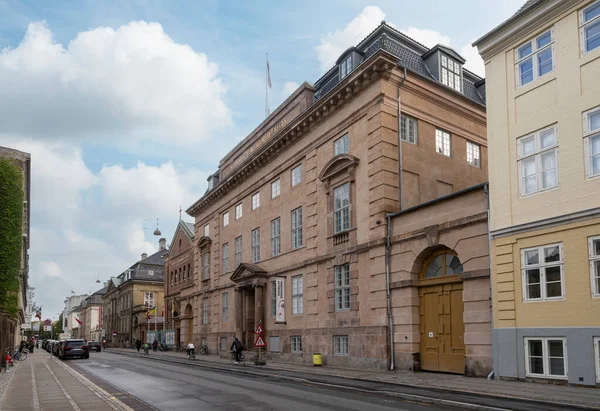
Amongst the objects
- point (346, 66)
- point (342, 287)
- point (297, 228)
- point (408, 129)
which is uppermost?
point (346, 66)

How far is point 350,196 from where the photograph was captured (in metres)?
27.8

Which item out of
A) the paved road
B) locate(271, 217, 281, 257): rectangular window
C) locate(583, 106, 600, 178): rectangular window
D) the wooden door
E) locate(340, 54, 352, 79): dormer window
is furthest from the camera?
locate(271, 217, 281, 257): rectangular window

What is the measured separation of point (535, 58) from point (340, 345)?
50.9ft

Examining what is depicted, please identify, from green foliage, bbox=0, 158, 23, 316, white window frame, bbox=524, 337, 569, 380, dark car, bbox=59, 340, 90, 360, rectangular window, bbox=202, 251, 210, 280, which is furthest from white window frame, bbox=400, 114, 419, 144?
dark car, bbox=59, 340, 90, 360

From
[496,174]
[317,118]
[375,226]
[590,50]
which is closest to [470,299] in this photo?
[496,174]

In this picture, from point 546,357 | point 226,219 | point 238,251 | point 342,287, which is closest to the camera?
point 546,357

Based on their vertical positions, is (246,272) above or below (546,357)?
above

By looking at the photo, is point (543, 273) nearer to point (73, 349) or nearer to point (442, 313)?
point (442, 313)

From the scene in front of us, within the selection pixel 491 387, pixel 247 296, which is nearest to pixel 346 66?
pixel 247 296

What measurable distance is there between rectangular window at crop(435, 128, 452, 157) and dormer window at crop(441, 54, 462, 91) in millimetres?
2757

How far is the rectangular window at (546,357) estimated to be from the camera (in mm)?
16594

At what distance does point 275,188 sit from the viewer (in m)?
36.8

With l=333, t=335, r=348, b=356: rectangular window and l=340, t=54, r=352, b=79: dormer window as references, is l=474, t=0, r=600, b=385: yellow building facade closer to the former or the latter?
l=333, t=335, r=348, b=356: rectangular window

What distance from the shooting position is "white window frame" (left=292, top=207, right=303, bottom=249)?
1302 inches
